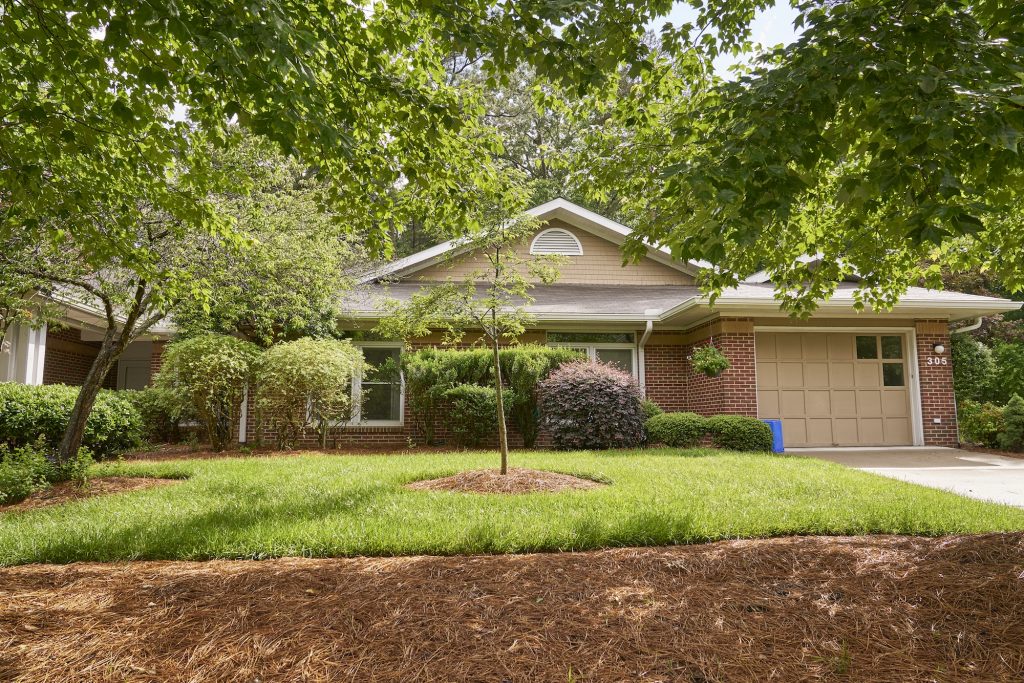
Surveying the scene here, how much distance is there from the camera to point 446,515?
5023mm

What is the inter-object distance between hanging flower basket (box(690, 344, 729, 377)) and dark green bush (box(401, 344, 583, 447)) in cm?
219

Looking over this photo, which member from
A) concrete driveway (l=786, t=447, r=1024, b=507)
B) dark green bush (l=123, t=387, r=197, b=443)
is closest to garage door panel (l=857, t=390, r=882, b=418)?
concrete driveway (l=786, t=447, r=1024, b=507)

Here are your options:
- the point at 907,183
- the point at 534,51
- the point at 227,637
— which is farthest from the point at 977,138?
the point at 227,637

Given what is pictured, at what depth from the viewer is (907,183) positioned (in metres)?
2.79

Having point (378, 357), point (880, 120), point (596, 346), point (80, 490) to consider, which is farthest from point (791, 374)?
point (80, 490)

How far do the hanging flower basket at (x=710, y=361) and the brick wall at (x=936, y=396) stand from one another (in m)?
4.18

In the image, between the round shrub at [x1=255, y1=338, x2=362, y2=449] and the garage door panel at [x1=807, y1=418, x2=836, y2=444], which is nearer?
the round shrub at [x1=255, y1=338, x2=362, y2=449]

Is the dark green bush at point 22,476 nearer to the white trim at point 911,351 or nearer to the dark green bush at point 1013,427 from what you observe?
the white trim at point 911,351

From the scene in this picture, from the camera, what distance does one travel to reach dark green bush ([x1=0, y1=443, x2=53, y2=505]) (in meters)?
5.97

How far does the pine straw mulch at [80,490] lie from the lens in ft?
19.2

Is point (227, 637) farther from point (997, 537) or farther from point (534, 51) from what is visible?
point (997, 537)

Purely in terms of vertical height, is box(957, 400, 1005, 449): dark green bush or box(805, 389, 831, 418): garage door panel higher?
box(805, 389, 831, 418): garage door panel

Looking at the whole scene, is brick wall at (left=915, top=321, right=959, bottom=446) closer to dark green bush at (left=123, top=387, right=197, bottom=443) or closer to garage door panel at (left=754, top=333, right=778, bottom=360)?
garage door panel at (left=754, top=333, right=778, bottom=360)

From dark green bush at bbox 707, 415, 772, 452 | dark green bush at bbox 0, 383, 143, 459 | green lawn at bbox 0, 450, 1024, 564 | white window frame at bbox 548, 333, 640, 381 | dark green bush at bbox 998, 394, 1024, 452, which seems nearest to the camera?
green lawn at bbox 0, 450, 1024, 564
